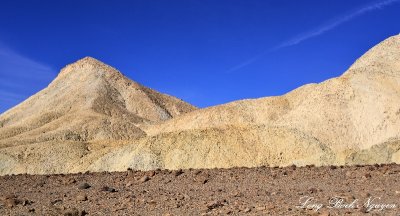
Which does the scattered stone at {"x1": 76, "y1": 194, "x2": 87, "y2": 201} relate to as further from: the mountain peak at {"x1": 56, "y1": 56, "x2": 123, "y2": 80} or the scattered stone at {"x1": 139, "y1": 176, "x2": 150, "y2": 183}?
the mountain peak at {"x1": 56, "y1": 56, "x2": 123, "y2": 80}

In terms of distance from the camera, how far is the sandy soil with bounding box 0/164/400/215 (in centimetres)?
1190

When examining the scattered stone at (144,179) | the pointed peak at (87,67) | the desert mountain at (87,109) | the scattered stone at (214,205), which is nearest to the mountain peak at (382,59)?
the desert mountain at (87,109)

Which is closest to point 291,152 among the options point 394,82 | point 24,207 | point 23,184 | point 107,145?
point 394,82

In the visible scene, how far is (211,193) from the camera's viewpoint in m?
14.7

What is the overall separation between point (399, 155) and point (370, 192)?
24495mm

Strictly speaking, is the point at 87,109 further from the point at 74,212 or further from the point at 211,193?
the point at 74,212

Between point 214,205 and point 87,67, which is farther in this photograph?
point 87,67

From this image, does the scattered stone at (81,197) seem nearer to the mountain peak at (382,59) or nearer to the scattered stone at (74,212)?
the scattered stone at (74,212)

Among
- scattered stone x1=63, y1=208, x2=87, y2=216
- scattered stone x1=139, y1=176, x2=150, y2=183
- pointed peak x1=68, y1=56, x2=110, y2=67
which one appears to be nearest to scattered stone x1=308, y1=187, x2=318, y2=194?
scattered stone x1=63, y1=208, x2=87, y2=216

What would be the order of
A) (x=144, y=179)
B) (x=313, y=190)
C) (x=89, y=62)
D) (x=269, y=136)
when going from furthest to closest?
(x=89, y=62) < (x=269, y=136) < (x=144, y=179) < (x=313, y=190)

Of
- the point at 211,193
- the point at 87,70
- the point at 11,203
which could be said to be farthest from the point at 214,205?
the point at 87,70

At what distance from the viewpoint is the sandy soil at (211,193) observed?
11.9m

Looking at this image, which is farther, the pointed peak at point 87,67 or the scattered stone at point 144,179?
the pointed peak at point 87,67

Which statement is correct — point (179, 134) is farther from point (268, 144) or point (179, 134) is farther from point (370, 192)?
point (370, 192)
